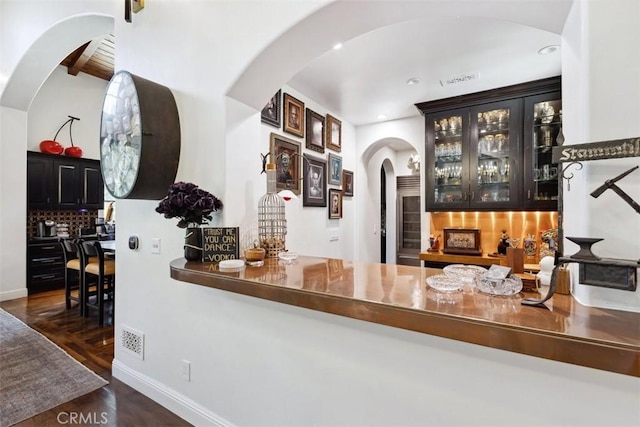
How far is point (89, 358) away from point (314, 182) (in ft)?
9.52

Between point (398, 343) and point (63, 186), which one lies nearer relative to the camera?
point (398, 343)

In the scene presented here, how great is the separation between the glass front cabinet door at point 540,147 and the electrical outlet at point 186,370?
3.68 meters

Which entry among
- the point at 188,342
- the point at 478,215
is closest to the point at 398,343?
the point at 188,342

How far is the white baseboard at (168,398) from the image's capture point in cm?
187

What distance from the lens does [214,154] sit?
1918 mm

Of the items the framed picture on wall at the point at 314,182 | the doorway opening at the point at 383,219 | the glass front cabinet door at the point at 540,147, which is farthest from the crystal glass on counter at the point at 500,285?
the doorway opening at the point at 383,219

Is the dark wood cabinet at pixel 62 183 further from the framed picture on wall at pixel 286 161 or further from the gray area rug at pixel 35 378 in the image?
the framed picture on wall at pixel 286 161

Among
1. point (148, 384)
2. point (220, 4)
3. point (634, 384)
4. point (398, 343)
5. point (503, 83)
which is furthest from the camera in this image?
point (503, 83)

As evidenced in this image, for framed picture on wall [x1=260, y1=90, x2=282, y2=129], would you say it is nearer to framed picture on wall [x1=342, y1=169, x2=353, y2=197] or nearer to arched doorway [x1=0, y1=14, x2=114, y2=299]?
framed picture on wall [x1=342, y1=169, x2=353, y2=197]

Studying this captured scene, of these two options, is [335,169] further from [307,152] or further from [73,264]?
[73,264]

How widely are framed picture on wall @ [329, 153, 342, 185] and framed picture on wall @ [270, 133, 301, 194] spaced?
748mm

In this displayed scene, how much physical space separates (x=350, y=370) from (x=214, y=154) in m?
1.46

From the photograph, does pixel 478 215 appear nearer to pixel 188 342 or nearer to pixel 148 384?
pixel 188 342

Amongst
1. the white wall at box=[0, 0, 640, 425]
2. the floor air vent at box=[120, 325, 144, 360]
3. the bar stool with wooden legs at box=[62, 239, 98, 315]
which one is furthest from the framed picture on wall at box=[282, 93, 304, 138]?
the bar stool with wooden legs at box=[62, 239, 98, 315]
